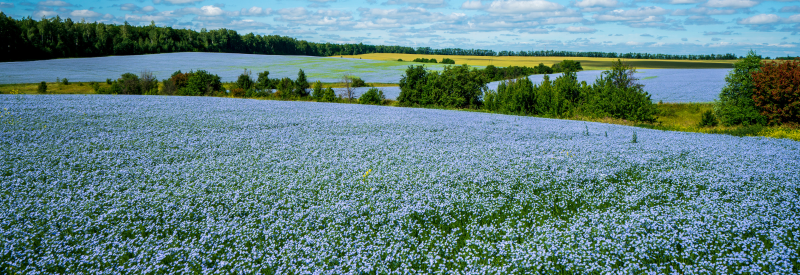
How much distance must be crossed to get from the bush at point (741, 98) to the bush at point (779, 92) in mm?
457

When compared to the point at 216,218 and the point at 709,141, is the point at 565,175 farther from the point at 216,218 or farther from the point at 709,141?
the point at 709,141

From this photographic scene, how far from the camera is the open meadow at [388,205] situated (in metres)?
4.91

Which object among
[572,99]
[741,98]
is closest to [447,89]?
[572,99]

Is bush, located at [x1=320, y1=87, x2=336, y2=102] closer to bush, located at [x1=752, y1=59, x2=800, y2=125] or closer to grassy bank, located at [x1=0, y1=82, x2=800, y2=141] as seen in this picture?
grassy bank, located at [x1=0, y1=82, x2=800, y2=141]

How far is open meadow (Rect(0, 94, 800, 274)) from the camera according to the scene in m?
4.91

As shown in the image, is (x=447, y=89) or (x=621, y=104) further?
(x=447, y=89)

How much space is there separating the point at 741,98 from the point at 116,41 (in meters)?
98.5

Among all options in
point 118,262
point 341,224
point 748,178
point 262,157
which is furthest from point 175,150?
point 748,178

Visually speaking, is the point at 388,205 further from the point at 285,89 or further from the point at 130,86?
the point at 130,86

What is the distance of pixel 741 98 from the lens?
2362 centimetres

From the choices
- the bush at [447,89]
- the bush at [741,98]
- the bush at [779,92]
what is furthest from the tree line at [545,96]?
the bush at [779,92]

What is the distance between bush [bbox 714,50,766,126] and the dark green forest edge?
88275 mm

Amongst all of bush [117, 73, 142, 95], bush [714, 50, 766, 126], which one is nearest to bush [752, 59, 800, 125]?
bush [714, 50, 766, 126]

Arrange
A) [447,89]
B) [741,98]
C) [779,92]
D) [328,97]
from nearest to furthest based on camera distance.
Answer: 1. [779,92]
2. [741,98]
3. [328,97]
4. [447,89]
